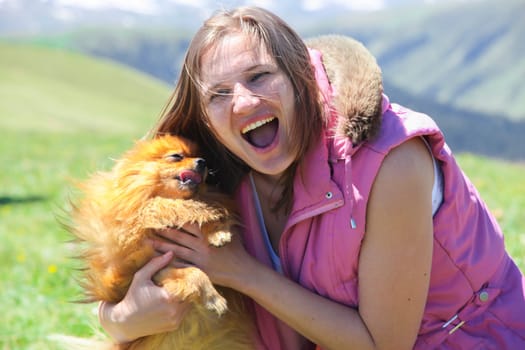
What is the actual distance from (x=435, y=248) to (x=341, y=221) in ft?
1.36

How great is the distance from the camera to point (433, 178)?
258cm

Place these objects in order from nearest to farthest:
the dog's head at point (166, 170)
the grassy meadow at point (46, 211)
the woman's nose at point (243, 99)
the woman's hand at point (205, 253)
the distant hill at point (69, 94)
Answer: the woman's nose at point (243, 99), the woman's hand at point (205, 253), the dog's head at point (166, 170), the grassy meadow at point (46, 211), the distant hill at point (69, 94)

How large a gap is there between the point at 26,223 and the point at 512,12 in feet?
697

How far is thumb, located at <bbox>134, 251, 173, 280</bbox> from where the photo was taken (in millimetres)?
2781

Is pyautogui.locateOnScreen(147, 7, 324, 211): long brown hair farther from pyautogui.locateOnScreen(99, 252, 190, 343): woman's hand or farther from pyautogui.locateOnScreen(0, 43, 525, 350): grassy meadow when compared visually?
pyautogui.locateOnScreen(0, 43, 525, 350): grassy meadow

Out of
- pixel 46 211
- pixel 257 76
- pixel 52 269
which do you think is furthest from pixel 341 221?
pixel 46 211

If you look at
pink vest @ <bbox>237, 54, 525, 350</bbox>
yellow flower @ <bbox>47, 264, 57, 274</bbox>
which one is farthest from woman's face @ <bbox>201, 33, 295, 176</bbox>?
yellow flower @ <bbox>47, 264, 57, 274</bbox>

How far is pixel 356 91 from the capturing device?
2.60 metres

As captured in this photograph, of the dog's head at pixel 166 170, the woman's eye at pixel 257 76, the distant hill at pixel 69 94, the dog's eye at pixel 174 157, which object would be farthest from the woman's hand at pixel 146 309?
the distant hill at pixel 69 94

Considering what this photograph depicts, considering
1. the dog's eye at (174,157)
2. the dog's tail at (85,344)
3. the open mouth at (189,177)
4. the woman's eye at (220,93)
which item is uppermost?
the woman's eye at (220,93)

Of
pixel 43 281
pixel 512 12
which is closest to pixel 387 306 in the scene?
pixel 43 281

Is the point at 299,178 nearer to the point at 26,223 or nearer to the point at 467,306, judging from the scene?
the point at 467,306

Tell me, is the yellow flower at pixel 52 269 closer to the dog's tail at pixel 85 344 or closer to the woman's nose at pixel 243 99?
the dog's tail at pixel 85 344

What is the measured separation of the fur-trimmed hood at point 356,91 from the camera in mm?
2535
